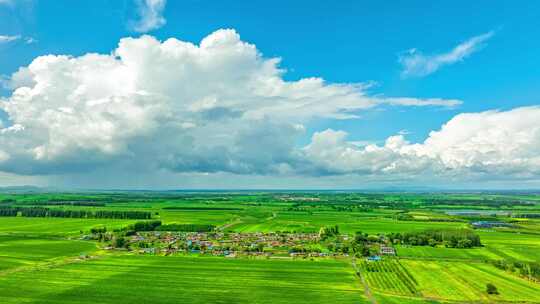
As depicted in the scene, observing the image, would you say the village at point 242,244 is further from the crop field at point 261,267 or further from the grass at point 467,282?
the grass at point 467,282

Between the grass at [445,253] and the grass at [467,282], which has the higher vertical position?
the grass at [467,282]

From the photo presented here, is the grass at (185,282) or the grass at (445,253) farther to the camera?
the grass at (445,253)

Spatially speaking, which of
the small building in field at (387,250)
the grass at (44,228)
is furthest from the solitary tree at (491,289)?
the grass at (44,228)

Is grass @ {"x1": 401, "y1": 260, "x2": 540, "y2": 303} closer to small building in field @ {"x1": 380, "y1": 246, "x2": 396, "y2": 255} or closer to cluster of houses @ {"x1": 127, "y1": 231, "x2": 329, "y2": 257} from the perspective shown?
small building in field @ {"x1": 380, "y1": 246, "x2": 396, "y2": 255}

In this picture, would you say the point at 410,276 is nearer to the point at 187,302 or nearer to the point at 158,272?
the point at 187,302

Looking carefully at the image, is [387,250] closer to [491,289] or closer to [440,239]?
[440,239]

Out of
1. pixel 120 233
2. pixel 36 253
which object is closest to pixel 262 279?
pixel 36 253
